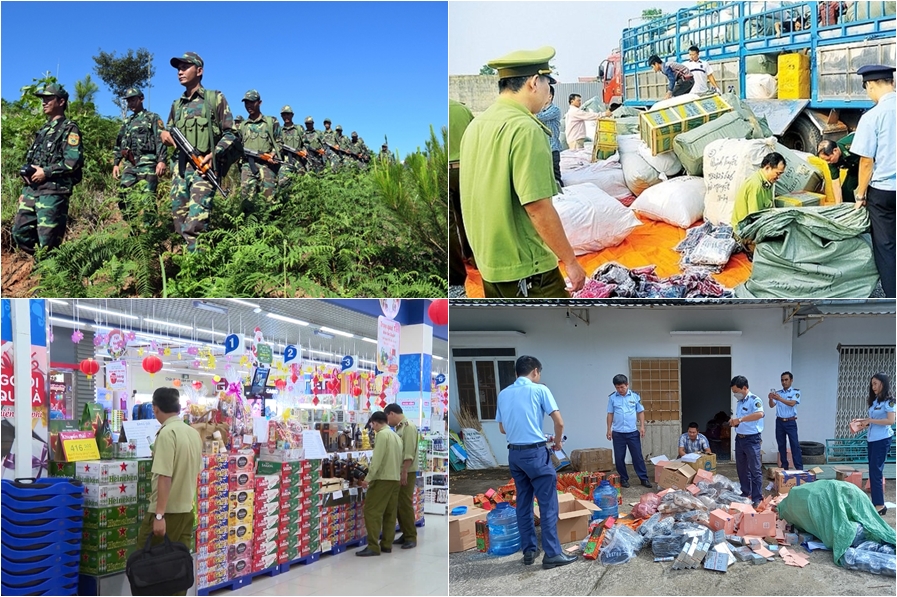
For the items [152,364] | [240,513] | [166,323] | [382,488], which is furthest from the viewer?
[166,323]

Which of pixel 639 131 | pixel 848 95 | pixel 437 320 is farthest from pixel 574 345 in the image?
pixel 848 95

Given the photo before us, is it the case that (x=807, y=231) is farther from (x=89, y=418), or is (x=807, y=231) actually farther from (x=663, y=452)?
(x=89, y=418)

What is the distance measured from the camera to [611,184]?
447cm

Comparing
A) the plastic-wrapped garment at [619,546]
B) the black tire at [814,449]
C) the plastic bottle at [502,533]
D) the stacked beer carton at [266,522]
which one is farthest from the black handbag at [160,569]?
the black tire at [814,449]

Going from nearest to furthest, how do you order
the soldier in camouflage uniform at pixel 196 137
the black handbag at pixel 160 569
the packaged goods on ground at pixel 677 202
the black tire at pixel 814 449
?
1. the black handbag at pixel 160 569
2. the packaged goods on ground at pixel 677 202
3. the black tire at pixel 814 449
4. the soldier in camouflage uniform at pixel 196 137

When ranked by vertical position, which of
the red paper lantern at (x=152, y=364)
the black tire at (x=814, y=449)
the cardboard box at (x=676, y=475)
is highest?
the red paper lantern at (x=152, y=364)

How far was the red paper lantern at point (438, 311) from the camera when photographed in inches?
194

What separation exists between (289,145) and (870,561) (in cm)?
443

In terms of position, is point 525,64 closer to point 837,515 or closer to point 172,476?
point 172,476

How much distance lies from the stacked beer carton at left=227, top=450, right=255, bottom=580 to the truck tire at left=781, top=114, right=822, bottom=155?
3650 millimetres

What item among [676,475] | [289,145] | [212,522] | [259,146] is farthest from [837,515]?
[259,146]

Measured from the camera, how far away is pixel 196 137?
5.18 meters

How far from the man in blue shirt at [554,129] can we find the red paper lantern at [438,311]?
1.12m

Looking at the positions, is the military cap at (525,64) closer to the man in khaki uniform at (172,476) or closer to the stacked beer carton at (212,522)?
the man in khaki uniform at (172,476)
